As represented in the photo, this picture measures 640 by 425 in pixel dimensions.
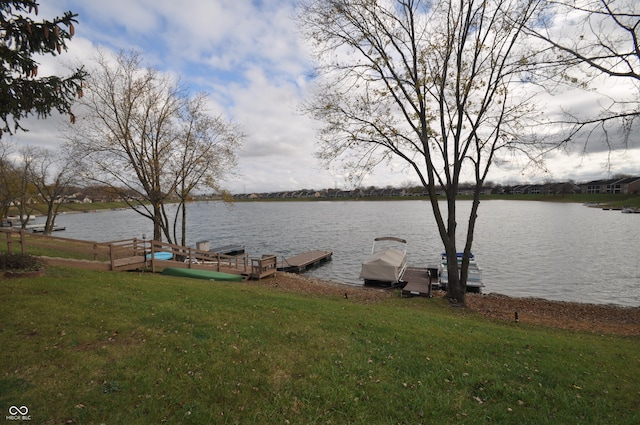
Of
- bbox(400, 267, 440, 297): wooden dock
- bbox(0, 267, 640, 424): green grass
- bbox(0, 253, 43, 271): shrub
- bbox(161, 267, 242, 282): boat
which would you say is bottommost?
bbox(400, 267, 440, 297): wooden dock

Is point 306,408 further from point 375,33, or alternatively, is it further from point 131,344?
point 375,33

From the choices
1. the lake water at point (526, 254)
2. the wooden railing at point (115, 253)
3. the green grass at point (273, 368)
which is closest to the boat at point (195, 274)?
the wooden railing at point (115, 253)

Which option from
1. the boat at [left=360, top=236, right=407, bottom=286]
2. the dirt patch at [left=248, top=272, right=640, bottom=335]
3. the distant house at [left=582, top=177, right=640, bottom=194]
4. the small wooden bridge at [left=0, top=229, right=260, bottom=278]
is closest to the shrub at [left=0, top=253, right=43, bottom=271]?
the small wooden bridge at [left=0, top=229, right=260, bottom=278]

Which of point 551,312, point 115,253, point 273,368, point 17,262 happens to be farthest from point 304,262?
point 273,368

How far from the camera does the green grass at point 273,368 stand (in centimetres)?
436

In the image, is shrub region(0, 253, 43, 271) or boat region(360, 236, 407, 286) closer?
shrub region(0, 253, 43, 271)

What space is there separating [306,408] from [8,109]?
8.50 metres

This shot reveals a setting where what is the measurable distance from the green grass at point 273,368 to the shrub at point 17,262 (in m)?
1.31

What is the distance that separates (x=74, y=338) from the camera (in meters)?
5.93

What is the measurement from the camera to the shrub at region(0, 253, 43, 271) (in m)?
9.75

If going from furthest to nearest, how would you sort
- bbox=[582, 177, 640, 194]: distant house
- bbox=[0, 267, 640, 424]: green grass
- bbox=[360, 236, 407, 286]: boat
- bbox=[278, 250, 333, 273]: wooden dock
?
bbox=[582, 177, 640, 194]: distant house
bbox=[278, 250, 333, 273]: wooden dock
bbox=[360, 236, 407, 286]: boat
bbox=[0, 267, 640, 424]: green grass

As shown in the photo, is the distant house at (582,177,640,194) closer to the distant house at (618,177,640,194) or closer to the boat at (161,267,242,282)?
the distant house at (618,177,640,194)

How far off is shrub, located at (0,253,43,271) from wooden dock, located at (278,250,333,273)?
18.9m

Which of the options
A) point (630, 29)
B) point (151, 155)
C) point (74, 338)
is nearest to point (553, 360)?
point (630, 29)
